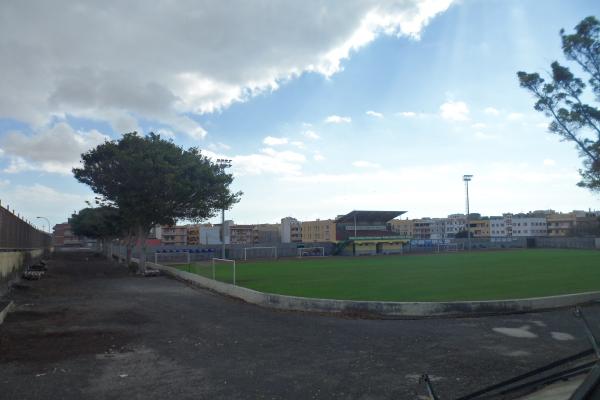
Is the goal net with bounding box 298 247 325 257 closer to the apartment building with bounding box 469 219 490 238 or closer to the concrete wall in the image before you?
the concrete wall

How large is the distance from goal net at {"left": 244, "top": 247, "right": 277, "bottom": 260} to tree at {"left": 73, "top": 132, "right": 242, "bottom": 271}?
25.9m

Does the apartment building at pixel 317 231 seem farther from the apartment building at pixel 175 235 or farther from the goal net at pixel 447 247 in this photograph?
the goal net at pixel 447 247

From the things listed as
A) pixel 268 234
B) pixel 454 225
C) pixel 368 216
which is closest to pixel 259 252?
pixel 368 216

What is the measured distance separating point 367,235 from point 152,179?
209ft

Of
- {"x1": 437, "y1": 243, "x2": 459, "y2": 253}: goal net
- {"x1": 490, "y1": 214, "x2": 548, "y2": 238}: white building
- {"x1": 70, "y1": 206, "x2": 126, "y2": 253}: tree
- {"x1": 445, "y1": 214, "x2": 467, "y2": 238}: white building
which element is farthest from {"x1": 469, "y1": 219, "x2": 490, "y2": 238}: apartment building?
{"x1": 70, "y1": 206, "x2": 126, "y2": 253}: tree

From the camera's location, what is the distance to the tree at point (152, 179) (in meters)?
32.2

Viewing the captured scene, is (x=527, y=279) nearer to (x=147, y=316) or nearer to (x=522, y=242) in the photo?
(x=147, y=316)

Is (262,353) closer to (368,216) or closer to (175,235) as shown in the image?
(368,216)

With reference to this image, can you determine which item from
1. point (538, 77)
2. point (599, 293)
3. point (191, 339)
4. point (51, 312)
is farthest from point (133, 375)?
point (538, 77)

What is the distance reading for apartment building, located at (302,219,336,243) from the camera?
148 m

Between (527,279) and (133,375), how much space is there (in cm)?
2026

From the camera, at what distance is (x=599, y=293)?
15000mm

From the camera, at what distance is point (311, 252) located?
69.6 metres

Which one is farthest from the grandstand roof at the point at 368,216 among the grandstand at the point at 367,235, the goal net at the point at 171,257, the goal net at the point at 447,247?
the goal net at the point at 171,257
